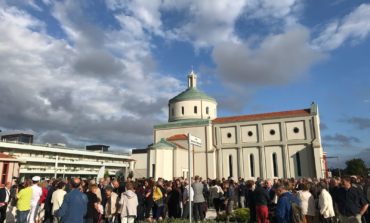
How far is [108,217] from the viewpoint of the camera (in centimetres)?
1042

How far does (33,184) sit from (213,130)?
1565 inches

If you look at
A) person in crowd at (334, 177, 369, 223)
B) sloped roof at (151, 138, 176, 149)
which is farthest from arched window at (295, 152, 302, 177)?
person in crowd at (334, 177, 369, 223)

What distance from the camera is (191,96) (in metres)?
52.2

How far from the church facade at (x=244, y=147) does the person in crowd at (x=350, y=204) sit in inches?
1340

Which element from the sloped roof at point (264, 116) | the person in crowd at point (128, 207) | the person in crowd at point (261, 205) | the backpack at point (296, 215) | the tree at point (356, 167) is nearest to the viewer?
the backpack at point (296, 215)

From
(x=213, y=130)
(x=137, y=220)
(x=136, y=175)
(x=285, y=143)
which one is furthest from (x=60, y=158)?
(x=137, y=220)

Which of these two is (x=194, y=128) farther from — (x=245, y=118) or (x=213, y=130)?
(x=245, y=118)

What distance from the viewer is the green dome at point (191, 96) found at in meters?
52.1

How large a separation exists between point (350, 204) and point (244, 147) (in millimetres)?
38170

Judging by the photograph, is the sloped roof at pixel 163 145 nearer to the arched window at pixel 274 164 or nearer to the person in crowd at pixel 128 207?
the arched window at pixel 274 164

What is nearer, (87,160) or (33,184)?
(33,184)

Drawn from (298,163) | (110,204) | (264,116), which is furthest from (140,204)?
(264,116)

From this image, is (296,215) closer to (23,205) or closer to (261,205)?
(261,205)

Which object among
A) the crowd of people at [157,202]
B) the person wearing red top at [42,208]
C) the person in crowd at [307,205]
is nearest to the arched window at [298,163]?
the crowd of people at [157,202]
